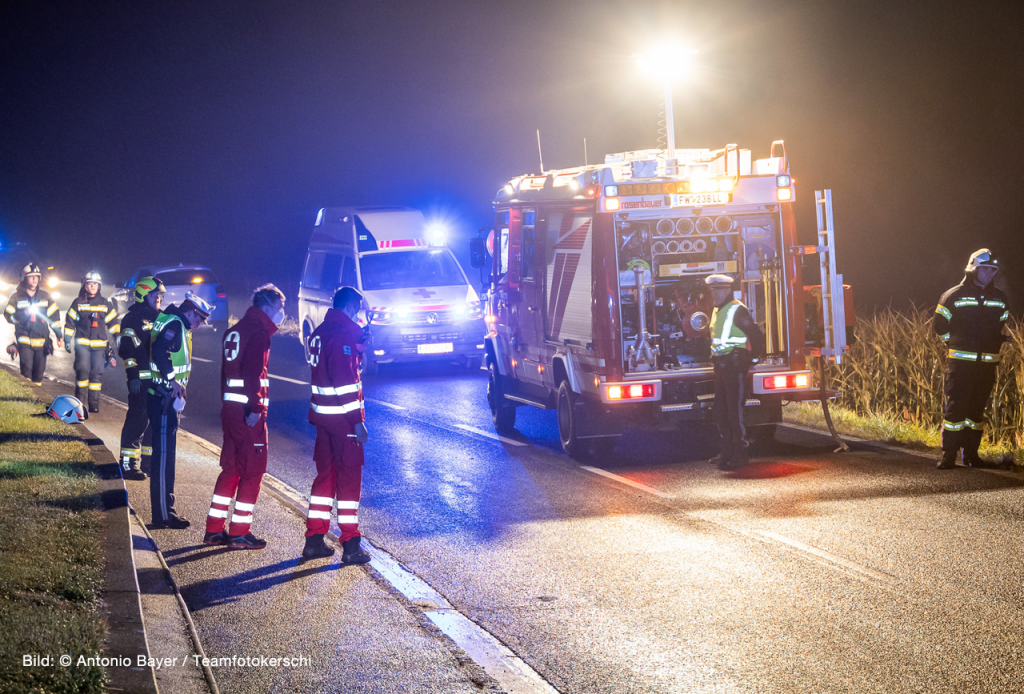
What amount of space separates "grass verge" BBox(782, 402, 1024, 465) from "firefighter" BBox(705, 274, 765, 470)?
2014 millimetres

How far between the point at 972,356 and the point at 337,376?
19.1ft

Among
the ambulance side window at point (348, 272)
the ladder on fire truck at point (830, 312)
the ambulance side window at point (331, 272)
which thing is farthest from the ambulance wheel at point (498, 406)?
the ambulance side window at point (331, 272)

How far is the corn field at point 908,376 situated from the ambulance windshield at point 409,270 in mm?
8041

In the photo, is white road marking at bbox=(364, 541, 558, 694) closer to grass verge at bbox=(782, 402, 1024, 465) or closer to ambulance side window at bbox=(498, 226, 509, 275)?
grass verge at bbox=(782, 402, 1024, 465)

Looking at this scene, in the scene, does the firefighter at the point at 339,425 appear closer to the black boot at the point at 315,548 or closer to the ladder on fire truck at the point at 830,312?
the black boot at the point at 315,548

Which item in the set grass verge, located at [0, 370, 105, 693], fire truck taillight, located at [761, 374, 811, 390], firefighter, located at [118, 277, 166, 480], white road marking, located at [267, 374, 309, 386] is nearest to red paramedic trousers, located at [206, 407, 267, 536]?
grass verge, located at [0, 370, 105, 693]

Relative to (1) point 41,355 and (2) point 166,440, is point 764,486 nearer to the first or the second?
(2) point 166,440

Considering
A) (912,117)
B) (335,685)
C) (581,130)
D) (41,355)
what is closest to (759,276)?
(335,685)

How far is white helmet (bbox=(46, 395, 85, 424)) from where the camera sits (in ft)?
42.8

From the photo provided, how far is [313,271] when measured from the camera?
22.0 metres

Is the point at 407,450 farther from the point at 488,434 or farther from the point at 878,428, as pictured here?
the point at 878,428

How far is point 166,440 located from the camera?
8.50 metres

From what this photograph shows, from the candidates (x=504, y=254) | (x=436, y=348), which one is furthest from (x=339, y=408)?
(x=436, y=348)

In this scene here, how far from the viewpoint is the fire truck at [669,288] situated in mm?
10672
